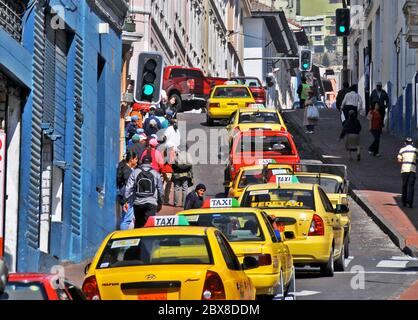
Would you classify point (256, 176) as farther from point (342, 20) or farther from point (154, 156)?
point (342, 20)

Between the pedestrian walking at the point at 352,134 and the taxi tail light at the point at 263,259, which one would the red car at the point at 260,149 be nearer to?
the pedestrian walking at the point at 352,134

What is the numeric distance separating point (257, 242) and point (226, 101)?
32561mm

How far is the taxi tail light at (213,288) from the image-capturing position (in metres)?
13.2

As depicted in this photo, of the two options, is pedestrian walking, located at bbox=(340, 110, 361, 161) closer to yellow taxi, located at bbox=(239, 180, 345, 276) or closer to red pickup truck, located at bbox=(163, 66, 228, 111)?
red pickup truck, located at bbox=(163, 66, 228, 111)

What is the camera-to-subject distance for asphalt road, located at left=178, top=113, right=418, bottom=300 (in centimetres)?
1952

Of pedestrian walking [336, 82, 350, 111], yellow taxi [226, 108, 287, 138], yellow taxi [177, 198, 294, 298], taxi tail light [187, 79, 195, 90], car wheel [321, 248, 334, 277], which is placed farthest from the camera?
taxi tail light [187, 79, 195, 90]

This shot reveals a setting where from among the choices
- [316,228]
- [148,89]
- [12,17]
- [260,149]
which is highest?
[12,17]

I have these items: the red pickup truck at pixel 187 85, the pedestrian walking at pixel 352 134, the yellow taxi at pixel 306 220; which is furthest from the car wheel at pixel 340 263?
the red pickup truck at pixel 187 85

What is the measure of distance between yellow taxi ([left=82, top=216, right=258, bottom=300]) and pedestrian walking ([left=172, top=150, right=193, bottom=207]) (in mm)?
15880

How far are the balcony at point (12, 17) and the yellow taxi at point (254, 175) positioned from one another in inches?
366

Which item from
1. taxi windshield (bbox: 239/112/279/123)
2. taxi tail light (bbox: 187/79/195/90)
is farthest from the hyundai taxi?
taxi tail light (bbox: 187/79/195/90)

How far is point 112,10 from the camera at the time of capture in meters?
28.6

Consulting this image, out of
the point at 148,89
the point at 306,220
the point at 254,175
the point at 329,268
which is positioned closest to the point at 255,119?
the point at 254,175
